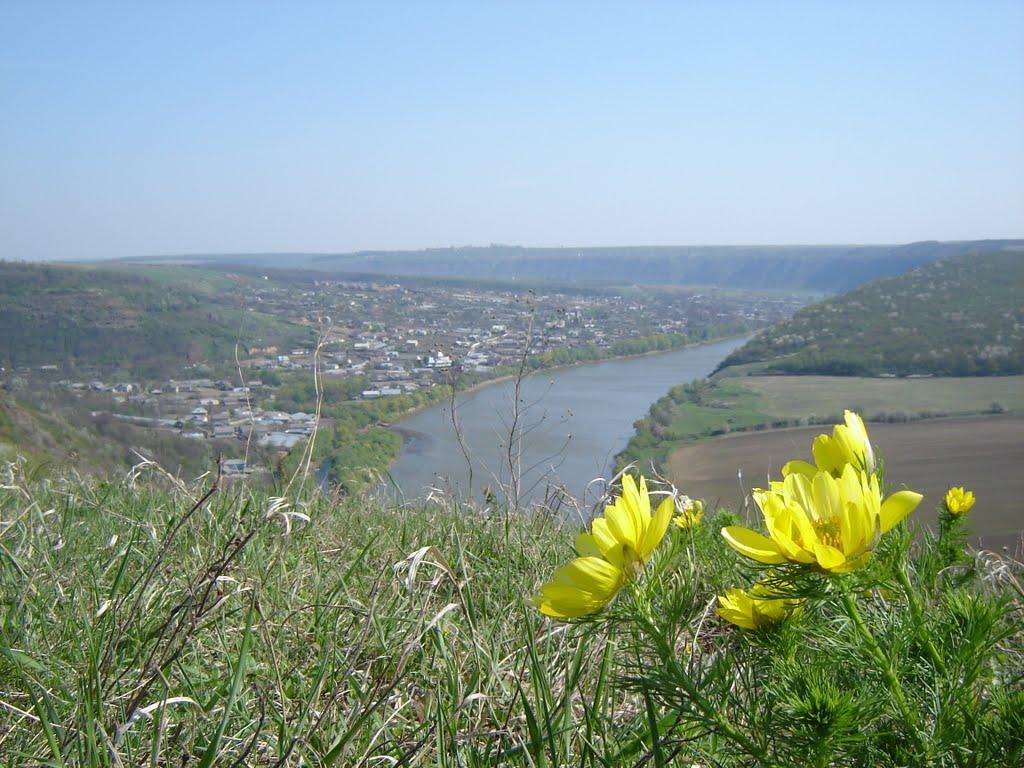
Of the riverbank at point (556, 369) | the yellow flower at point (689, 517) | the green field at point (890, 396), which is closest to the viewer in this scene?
the yellow flower at point (689, 517)

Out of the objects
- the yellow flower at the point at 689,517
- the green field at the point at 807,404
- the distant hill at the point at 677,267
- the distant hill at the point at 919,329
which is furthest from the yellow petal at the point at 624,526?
the distant hill at the point at 677,267

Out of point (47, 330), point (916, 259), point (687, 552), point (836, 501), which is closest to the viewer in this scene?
point (836, 501)

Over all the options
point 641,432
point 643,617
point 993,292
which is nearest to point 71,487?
point 643,617

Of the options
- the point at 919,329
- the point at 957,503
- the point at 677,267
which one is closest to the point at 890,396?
the point at 919,329

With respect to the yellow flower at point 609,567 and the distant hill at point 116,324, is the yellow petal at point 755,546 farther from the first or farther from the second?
the distant hill at point 116,324

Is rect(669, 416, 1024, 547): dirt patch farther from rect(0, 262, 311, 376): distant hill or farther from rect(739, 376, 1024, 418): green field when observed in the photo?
rect(0, 262, 311, 376): distant hill

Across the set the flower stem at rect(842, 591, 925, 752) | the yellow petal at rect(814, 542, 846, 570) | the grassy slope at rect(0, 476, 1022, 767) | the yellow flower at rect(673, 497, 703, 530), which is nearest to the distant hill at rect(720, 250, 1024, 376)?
the grassy slope at rect(0, 476, 1022, 767)

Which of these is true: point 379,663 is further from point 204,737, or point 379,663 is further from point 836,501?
point 836,501
